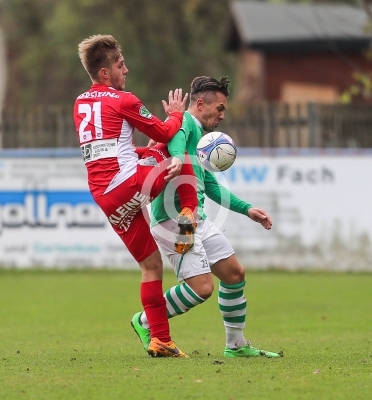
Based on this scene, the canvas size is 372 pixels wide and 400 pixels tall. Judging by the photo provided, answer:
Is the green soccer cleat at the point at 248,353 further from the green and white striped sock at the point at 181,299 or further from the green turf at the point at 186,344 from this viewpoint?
the green and white striped sock at the point at 181,299

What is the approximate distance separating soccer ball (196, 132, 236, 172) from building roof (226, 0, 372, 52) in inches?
782

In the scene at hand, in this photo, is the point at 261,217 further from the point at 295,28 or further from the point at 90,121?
the point at 295,28

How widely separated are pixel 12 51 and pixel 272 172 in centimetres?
3250

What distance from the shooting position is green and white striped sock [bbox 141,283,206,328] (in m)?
7.15

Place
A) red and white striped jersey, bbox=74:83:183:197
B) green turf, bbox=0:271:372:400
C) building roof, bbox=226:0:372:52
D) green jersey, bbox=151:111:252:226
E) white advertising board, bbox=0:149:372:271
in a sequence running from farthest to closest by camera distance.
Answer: building roof, bbox=226:0:372:52
white advertising board, bbox=0:149:372:271
green jersey, bbox=151:111:252:226
red and white striped jersey, bbox=74:83:183:197
green turf, bbox=0:271:372:400

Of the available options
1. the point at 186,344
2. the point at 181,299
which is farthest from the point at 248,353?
the point at 186,344

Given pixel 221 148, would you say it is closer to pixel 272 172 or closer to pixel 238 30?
pixel 272 172

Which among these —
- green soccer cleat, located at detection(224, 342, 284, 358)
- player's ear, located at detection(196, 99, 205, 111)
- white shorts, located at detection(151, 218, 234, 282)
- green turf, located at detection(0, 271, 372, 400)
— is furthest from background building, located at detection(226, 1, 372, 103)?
green soccer cleat, located at detection(224, 342, 284, 358)

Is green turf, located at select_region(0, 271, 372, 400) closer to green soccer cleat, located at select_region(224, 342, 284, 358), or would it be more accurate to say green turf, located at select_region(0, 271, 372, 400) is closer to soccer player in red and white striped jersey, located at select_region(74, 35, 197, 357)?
green soccer cleat, located at select_region(224, 342, 284, 358)

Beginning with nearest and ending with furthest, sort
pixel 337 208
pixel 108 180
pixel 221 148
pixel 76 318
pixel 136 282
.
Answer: pixel 108 180 → pixel 221 148 → pixel 76 318 → pixel 136 282 → pixel 337 208

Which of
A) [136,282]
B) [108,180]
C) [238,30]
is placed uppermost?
[238,30]

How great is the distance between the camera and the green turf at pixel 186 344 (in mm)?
5773

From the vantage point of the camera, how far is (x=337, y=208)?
639 inches

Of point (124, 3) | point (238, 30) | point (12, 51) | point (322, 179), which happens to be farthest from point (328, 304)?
point (12, 51)
